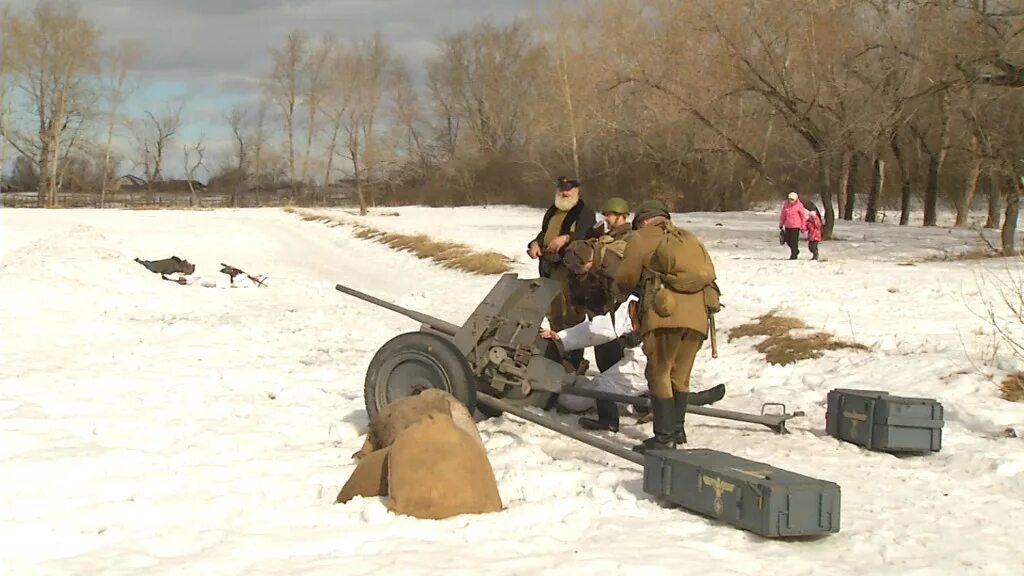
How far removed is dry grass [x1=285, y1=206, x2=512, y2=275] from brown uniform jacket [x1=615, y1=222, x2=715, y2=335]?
1330cm

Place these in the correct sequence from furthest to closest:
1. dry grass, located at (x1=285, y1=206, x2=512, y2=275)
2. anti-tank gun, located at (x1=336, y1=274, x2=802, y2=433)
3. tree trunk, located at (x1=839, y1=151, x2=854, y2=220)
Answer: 1. tree trunk, located at (x1=839, y1=151, x2=854, y2=220)
2. dry grass, located at (x1=285, y1=206, x2=512, y2=275)
3. anti-tank gun, located at (x1=336, y1=274, x2=802, y2=433)

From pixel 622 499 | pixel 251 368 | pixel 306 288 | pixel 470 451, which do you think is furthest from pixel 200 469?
pixel 306 288

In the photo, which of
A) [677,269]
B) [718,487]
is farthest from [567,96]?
[718,487]

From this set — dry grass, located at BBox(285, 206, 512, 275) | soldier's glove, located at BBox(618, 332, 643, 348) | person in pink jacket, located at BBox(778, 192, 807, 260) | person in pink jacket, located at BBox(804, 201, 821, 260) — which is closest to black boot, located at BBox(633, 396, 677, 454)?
soldier's glove, located at BBox(618, 332, 643, 348)

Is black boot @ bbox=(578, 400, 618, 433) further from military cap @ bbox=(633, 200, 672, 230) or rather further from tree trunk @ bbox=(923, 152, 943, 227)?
tree trunk @ bbox=(923, 152, 943, 227)

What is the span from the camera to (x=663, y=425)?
6598mm

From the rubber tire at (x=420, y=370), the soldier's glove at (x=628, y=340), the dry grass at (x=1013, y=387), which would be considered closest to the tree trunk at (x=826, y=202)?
the dry grass at (x=1013, y=387)

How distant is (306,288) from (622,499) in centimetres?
1409

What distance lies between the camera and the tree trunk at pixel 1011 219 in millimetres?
21672

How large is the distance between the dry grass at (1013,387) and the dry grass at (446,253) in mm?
12519

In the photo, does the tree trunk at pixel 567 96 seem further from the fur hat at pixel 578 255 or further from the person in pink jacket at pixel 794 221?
the fur hat at pixel 578 255

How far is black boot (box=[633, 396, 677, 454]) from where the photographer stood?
6590 millimetres

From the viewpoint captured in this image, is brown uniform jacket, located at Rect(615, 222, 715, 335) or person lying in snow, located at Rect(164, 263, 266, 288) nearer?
brown uniform jacket, located at Rect(615, 222, 715, 335)

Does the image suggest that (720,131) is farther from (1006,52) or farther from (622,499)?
(622,499)
